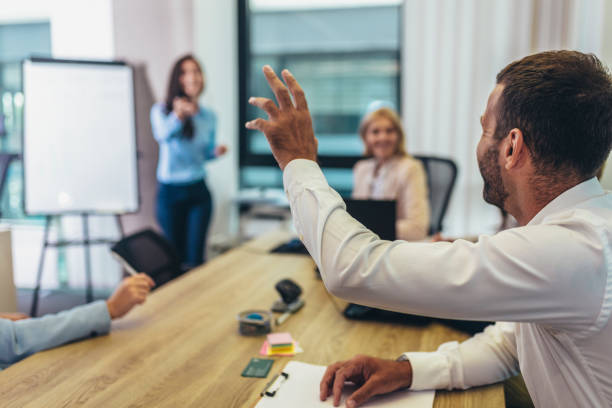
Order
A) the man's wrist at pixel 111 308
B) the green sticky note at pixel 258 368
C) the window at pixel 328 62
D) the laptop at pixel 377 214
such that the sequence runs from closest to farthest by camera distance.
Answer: the green sticky note at pixel 258 368
the man's wrist at pixel 111 308
the laptop at pixel 377 214
the window at pixel 328 62

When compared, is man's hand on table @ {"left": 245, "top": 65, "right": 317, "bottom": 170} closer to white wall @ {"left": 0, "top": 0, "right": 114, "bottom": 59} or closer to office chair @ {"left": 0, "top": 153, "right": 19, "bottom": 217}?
office chair @ {"left": 0, "top": 153, "right": 19, "bottom": 217}

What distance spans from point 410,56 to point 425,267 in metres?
3.02

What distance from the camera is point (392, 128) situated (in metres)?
2.86

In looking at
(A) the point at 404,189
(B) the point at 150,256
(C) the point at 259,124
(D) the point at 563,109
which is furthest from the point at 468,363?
(A) the point at 404,189

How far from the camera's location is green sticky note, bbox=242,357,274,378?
117 centimetres

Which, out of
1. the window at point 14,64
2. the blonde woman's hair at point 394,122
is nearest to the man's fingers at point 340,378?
the blonde woman's hair at point 394,122


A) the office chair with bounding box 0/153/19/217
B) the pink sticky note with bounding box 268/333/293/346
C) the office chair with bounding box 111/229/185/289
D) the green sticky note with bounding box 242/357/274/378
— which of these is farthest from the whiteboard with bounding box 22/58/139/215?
the green sticky note with bounding box 242/357/274/378

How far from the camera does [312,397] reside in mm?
1052

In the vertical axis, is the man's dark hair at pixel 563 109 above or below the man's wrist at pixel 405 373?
above

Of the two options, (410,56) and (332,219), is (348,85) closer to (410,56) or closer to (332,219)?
(410,56)

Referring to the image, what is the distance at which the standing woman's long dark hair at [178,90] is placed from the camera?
3.55 m

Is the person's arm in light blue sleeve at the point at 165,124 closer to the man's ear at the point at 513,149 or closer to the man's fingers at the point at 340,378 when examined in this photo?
the man's fingers at the point at 340,378

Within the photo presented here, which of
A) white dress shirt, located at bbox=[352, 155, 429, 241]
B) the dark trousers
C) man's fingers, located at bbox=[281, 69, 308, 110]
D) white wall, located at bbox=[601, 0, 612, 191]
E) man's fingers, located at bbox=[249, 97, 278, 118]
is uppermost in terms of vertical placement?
white wall, located at bbox=[601, 0, 612, 191]

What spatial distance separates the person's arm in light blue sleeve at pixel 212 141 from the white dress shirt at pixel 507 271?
9.40 ft
